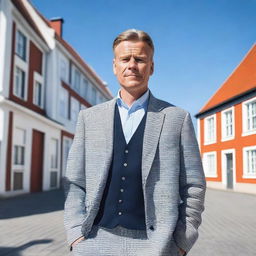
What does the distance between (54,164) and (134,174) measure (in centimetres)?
→ 2163

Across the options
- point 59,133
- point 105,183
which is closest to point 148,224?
point 105,183

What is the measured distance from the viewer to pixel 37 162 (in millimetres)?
20094

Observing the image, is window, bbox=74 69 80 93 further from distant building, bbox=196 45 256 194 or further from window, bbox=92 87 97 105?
distant building, bbox=196 45 256 194

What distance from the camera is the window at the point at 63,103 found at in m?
24.6

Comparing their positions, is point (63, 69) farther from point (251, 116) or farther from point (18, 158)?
point (251, 116)

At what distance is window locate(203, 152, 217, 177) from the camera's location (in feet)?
90.7

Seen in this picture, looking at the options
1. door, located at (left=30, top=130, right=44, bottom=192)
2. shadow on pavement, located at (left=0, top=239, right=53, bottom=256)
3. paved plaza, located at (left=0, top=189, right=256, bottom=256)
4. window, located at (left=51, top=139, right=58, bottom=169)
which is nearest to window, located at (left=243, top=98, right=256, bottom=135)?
paved plaza, located at (left=0, top=189, right=256, bottom=256)

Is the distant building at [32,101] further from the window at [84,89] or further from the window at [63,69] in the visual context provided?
the window at [84,89]

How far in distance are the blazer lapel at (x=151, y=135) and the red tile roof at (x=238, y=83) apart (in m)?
20.3

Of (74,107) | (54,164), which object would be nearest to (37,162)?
(54,164)

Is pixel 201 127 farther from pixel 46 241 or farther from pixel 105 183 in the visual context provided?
pixel 105 183

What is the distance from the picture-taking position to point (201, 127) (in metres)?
30.3

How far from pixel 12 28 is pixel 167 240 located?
A: 55.9 feet

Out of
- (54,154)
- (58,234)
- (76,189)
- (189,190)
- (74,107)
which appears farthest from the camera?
(74,107)
